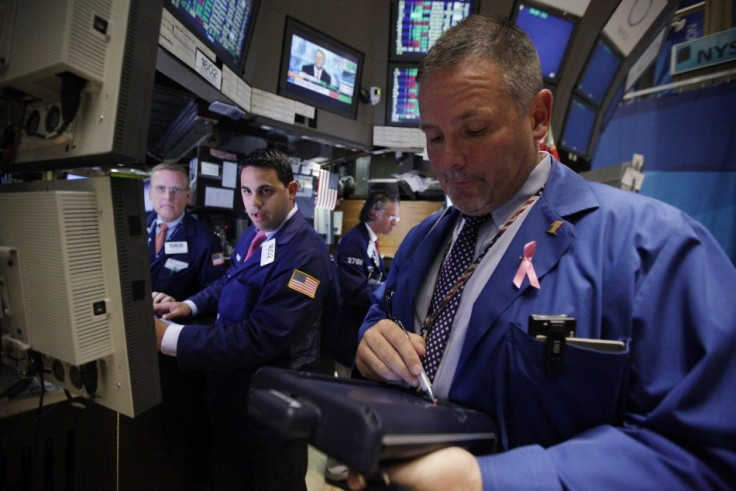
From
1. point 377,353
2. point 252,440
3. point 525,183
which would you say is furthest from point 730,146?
point 252,440

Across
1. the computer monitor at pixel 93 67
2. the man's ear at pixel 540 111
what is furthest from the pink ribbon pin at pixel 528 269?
the computer monitor at pixel 93 67

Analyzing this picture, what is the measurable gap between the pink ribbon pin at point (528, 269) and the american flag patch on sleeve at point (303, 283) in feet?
3.38

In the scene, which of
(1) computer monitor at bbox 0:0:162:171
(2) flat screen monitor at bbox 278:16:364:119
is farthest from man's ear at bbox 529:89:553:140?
(2) flat screen monitor at bbox 278:16:364:119

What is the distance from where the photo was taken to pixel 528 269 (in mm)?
728

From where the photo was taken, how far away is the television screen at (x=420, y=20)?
3.04 meters

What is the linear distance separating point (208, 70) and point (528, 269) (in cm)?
200

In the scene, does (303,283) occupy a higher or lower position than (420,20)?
lower

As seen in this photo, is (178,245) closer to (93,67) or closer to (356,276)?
(356,276)

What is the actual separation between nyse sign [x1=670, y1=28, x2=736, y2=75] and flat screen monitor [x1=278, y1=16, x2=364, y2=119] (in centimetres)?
233

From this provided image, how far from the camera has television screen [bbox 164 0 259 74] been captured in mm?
1775

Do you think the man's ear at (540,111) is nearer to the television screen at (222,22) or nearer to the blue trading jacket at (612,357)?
the blue trading jacket at (612,357)

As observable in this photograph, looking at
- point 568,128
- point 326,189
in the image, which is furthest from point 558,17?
point 326,189

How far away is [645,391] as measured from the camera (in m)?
0.60

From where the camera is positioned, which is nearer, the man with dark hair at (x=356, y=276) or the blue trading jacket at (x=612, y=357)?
the blue trading jacket at (x=612, y=357)
